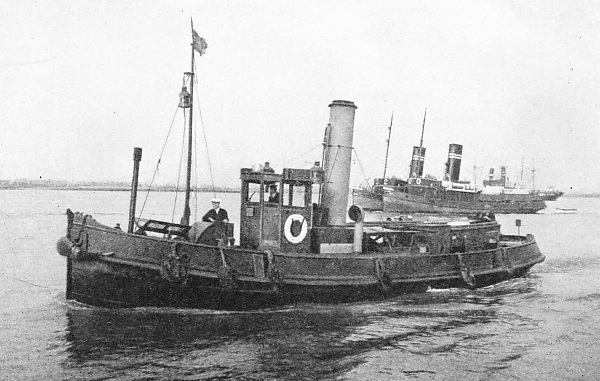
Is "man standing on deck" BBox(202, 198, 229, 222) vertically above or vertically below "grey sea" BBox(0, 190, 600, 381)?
above

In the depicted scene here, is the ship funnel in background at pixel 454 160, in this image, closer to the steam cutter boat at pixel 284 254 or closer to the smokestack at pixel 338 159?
the steam cutter boat at pixel 284 254

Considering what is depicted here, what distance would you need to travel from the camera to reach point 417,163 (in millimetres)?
60250

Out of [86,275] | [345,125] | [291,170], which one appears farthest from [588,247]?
[86,275]

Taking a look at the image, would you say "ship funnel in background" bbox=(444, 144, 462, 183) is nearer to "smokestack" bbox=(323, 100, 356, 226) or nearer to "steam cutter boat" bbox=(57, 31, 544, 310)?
"steam cutter boat" bbox=(57, 31, 544, 310)

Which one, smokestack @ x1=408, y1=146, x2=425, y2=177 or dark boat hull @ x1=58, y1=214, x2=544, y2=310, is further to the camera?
smokestack @ x1=408, y1=146, x2=425, y2=177

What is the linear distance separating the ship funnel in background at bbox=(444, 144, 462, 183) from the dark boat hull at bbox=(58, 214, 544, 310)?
138 feet

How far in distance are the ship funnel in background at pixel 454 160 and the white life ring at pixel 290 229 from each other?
139ft

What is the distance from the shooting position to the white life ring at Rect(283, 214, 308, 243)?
37.4ft

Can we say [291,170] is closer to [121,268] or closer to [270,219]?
[270,219]

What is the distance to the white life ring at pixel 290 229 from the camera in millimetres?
11406

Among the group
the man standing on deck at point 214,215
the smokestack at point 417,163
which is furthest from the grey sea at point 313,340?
the smokestack at point 417,163

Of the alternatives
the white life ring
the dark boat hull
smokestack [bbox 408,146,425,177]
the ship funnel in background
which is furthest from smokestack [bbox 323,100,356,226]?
smokestack [bbox 408,146,425,177]

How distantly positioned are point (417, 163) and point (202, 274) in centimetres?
5323

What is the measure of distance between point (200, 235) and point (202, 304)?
1.46 metres
